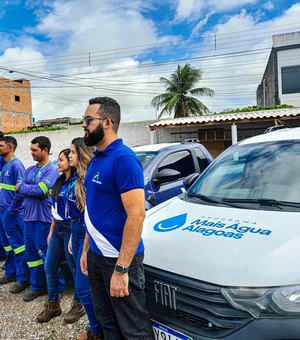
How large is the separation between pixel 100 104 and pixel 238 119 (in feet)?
42.1

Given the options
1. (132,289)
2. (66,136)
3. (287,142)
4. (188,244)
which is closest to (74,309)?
(132,289)

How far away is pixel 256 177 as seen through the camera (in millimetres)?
2742

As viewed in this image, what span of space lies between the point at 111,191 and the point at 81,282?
1283mm

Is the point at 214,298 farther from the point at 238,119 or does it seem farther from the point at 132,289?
the point at 238,119

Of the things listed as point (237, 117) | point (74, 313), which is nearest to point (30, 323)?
point (74, 313)

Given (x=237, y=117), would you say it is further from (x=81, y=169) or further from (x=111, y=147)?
(x=111, y=147)

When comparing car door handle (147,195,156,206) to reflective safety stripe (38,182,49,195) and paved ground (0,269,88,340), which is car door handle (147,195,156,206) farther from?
paved ground (0,269,88,340)

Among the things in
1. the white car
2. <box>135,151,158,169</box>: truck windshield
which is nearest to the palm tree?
<box>135,151,158,169</box>: truck windshield

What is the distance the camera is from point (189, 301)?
1.81 m

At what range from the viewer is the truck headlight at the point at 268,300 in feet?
5.15

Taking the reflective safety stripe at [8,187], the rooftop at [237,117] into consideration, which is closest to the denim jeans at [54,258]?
the reflective safety stripe at [8,187]

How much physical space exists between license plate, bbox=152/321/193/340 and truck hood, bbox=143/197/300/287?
358 mm

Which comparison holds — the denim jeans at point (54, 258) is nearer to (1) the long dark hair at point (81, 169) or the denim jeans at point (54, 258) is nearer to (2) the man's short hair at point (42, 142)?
(1) the long dark hair at point (81, 169)

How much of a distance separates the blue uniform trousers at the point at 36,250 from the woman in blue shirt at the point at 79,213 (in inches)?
34.6
